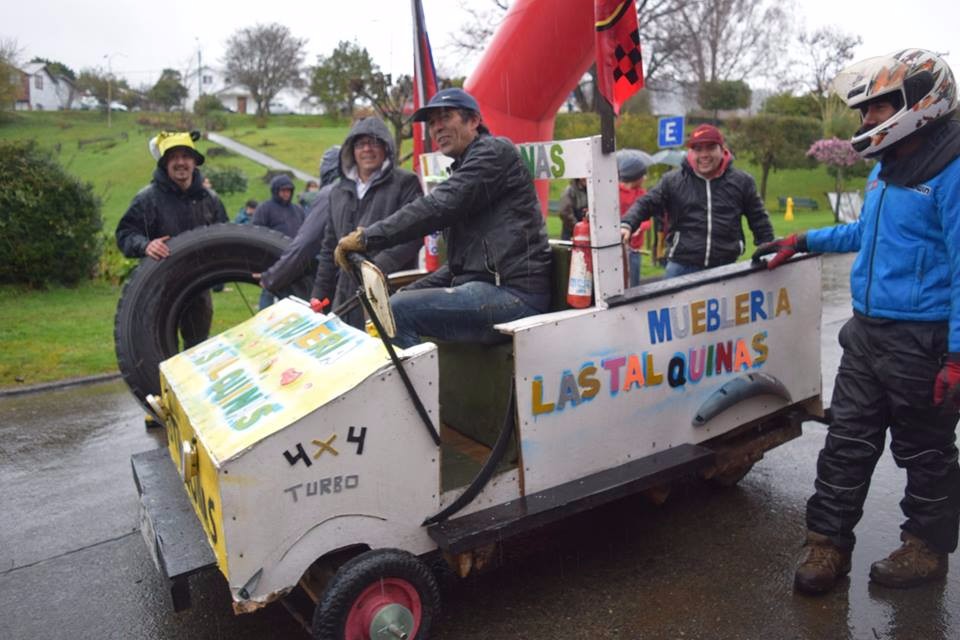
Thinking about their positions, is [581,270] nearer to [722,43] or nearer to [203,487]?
[203,487]

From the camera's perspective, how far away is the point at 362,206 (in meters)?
4.69

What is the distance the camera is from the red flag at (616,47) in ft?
11.0

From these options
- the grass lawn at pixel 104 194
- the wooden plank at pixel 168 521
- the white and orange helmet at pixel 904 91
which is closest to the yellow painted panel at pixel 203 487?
the wooden plank at pixel 168 521

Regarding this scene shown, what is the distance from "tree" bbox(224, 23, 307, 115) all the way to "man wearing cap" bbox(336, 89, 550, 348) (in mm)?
49205

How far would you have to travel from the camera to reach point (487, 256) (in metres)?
3.64

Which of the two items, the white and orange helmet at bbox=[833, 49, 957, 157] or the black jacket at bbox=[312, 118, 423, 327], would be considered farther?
the black jacket at bbox=[312, 118, 423, 327]

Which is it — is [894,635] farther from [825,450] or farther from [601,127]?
[601,127]

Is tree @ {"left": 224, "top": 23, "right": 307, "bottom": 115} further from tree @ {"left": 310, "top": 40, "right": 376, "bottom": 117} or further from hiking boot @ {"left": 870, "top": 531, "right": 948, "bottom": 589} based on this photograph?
hiking boot @ {"left": 870, "top": 531, "right": 948, "bottom": 589}

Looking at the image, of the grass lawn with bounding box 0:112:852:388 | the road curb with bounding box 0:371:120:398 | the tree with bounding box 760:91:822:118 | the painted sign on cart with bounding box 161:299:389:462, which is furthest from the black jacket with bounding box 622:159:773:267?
the tree with bounding box 760:91:822:118

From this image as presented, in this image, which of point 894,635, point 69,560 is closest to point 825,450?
point 894,635

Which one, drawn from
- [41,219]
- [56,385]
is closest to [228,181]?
[41,219]

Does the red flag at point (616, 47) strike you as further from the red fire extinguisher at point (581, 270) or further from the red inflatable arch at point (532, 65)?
the red inflatable arch at point (532, 65)

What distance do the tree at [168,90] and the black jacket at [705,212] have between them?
39.1 meters

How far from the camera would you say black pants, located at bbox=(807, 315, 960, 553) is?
11.2ft
